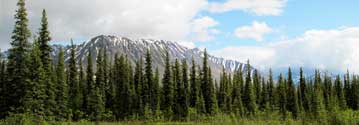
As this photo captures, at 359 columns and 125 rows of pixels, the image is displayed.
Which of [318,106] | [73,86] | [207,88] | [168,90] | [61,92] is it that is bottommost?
[318,106]

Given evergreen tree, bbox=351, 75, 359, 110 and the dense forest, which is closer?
the dense forest

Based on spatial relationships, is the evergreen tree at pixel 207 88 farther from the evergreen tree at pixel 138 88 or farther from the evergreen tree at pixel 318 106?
the evergreen tree at pixel 318 106

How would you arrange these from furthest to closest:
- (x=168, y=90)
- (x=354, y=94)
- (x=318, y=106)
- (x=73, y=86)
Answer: (x=354, y=94)
(x=168, y=90)
(x=73, y=86)
(x=318, y=106)

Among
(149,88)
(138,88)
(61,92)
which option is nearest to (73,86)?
(138,88)

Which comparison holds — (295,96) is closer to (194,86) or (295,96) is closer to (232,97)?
(232,97)

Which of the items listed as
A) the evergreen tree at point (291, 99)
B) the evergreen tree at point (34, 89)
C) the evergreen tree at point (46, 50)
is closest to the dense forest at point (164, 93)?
the evergreen tree at point (291, 99)

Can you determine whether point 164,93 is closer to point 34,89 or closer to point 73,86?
point 73,86

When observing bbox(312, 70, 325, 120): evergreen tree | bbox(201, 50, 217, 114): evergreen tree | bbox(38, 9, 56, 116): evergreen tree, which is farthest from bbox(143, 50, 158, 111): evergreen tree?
bbox(38, 9, 56, 116): evergreen tree

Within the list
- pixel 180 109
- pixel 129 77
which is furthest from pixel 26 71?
pixel 129 77

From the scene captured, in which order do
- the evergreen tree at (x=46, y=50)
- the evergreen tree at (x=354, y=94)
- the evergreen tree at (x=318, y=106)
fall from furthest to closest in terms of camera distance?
the evergreen tree at (x=354, y=94)
the evergreen tree at (x=46, y=50)
the evergreen tree at (x=318, y=106)

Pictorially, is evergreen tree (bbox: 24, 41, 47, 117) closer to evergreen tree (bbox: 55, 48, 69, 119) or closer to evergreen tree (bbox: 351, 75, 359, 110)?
evergreen tree (bbox: 55, 48, 69, 119)

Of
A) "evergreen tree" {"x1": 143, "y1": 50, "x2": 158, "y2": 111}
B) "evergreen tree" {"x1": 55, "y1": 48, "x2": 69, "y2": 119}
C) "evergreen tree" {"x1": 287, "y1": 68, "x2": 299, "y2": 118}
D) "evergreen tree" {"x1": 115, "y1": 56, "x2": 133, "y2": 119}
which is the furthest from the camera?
"evergreen tree" {"x1": 287, "y1": 68, "x2": 299, "y2": 118}

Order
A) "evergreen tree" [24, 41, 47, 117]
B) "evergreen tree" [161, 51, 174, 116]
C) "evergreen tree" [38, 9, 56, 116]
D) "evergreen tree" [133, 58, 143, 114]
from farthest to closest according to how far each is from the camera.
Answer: "evergreen tree" [133, 58, 143, 114] → "evergreen tree" [161, 51, 174, 116] → "evergreen tree" [38, 9, 56, 116] → "evergreen tree" [24, 41, 47, 117]

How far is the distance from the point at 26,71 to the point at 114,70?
66965 mm
